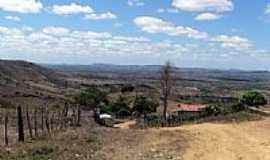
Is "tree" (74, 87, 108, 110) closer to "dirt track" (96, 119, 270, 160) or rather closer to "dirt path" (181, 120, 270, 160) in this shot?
"dirt path" (181, 120, 270, 160)

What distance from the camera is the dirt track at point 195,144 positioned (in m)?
19.3

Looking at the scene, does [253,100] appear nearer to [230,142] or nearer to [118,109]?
[118,109]

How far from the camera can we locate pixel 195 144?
22406mm

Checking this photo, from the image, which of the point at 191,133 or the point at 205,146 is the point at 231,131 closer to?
the point at 191,133

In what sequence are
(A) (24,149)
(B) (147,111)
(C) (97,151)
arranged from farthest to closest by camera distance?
(B) (147,111) < (C) (97,151) < (A) (24,149)

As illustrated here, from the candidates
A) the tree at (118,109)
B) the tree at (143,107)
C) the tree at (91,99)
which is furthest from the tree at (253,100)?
the tree at (91,99)

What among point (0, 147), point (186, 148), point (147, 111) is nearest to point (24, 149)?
point (0, 147)

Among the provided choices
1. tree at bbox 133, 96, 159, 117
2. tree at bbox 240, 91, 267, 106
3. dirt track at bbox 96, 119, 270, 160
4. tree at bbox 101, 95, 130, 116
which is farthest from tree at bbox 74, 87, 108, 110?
dirt track at bbox 96, 119, 270, 160

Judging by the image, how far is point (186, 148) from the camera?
2130 centimetres

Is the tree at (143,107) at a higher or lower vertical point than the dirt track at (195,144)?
A: lower

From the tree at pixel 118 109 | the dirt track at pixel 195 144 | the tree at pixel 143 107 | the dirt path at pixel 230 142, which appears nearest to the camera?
the dirt track at pixel 195 144

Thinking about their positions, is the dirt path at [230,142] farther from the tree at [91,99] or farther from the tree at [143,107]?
the tree at [91,99]

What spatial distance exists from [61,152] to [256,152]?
7491 mm

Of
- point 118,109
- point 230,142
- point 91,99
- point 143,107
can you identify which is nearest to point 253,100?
point 143,107
